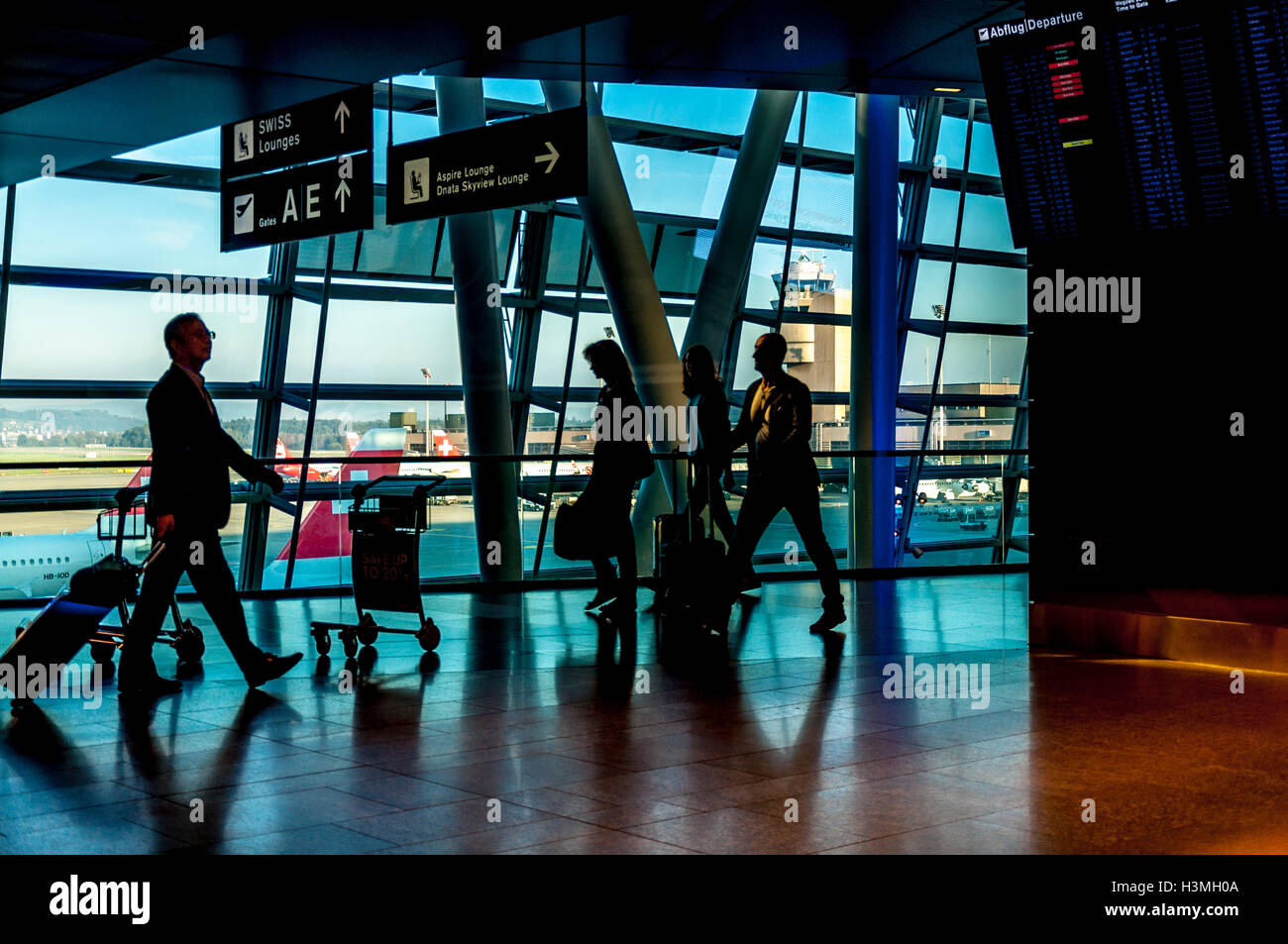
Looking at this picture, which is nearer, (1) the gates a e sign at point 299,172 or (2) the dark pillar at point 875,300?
(1) the gates a e sign at point 299,172

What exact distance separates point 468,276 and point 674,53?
12.5ft

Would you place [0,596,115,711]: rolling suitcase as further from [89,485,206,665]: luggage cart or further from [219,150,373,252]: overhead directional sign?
[219,150,373,252]: overhead directional sign

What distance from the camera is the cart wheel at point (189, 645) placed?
684 centimetres

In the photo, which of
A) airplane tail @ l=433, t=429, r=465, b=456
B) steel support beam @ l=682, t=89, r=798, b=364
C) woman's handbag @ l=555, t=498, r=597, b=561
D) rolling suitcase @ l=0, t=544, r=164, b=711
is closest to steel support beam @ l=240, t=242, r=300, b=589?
airplane tail @ l=433, t=429, r=465, b=456

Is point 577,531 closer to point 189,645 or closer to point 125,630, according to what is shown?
point 189,645

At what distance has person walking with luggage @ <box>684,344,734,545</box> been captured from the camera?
808cm

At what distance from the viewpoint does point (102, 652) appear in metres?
6.82

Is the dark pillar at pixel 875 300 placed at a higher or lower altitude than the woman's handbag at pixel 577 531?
higher

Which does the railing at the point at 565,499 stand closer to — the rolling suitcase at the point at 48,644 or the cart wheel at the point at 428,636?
the cart wheel at the point at 428,636

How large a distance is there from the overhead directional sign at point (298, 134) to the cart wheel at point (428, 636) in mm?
2658

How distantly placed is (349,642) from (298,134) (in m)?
2.97

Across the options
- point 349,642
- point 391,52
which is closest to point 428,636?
point 349,642

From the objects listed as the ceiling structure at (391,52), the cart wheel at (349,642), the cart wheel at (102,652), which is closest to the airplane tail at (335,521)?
the cart wheel at (349,642)
